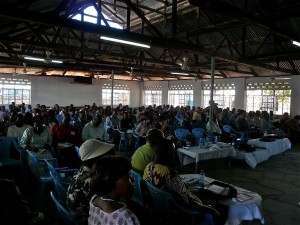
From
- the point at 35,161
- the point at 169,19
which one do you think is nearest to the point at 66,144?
the point at 35,161

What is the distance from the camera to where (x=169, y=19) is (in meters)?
12.4

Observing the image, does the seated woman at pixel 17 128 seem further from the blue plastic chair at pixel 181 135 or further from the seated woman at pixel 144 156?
the blue plastic chair at pixel 181 135

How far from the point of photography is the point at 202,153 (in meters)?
6.16

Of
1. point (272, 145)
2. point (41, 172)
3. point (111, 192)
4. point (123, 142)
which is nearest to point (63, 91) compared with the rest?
point (123, 142)

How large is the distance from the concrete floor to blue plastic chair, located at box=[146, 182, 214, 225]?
173 centimetres

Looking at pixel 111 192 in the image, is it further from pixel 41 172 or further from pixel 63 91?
pixel 63 91

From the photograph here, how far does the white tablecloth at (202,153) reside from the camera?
617 centimetres

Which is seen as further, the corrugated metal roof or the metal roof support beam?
the metal roof support beam

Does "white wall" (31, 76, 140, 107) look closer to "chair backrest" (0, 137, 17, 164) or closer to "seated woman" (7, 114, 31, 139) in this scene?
"seated woman" (7, 114, 31, 139)

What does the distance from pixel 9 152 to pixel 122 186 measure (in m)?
4.62

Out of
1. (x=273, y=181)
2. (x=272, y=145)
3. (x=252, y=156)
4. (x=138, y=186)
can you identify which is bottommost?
(x=273, y=181)

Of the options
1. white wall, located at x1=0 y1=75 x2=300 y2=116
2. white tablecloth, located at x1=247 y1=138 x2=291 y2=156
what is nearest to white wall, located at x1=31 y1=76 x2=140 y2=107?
white wall, located at x1=0 y1=75 x2=300 y2=116

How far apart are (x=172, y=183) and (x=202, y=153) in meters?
3.39

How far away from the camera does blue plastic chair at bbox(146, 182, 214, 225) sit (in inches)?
111
